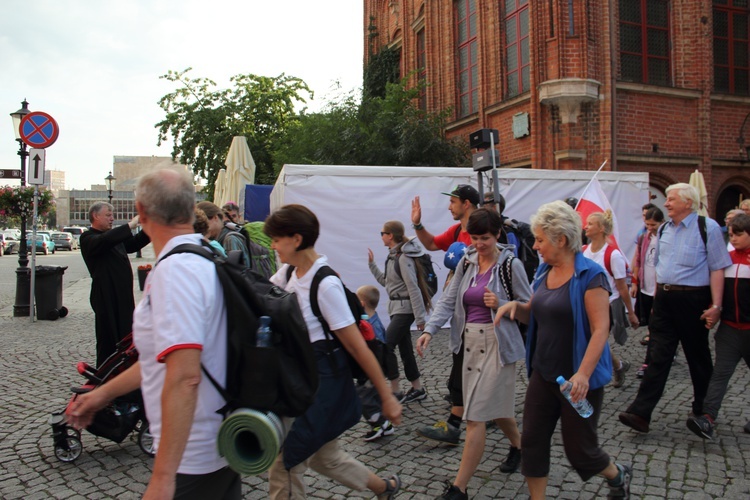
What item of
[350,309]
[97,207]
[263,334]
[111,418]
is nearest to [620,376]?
[350,309]

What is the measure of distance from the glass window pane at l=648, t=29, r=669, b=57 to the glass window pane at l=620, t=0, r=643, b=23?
487mm

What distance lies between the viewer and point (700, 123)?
48.7ft

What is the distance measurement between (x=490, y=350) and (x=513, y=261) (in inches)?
23.4

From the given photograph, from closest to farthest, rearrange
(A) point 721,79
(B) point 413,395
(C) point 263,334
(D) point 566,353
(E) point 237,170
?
(C) point 263,334 < (D) point 566,353 < (B) point 413,395 < (E) point 237,170 < (A) point 721,79

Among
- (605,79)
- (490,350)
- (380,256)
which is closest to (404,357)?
(490,350)

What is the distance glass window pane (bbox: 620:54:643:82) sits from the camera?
14.5 metres

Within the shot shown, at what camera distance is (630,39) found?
14562 millimetres

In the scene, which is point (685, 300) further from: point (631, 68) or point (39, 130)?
point (631, 68)

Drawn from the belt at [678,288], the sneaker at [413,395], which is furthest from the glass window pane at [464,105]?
the belt at [678,288]

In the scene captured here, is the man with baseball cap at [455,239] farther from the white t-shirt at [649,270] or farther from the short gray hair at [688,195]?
the white t-shirt at [649,270]

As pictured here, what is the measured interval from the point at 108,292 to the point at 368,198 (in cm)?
501

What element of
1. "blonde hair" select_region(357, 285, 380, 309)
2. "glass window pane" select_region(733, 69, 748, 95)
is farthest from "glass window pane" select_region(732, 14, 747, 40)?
"blonde hair" select_region(357, 285, 380, 309)

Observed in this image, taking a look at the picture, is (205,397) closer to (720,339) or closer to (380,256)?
(720,339)

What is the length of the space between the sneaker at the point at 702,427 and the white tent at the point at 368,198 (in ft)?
18.1
